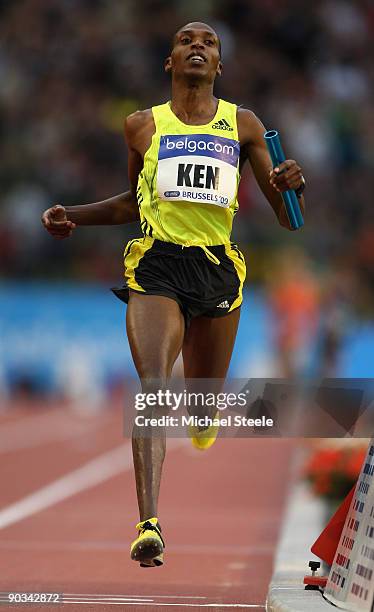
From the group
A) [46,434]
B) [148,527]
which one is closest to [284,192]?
[148,527]

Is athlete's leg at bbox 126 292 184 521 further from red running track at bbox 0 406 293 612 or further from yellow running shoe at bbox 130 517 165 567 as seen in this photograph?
red running track at bbox 0 406 293 612

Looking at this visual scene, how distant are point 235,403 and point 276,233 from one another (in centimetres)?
1462

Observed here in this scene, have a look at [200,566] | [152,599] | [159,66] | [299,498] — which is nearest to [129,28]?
[159,66]

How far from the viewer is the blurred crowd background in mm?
20656

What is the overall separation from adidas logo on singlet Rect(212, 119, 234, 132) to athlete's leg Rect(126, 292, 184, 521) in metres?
0.88

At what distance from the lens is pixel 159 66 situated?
2169cm

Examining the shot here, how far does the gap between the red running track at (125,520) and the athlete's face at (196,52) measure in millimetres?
2546

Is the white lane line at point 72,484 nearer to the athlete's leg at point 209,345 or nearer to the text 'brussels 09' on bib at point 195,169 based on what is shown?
the athlete's leg at point 209,345

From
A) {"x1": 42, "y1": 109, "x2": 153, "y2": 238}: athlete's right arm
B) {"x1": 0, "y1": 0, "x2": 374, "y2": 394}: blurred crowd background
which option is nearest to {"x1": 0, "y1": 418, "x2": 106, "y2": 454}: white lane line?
{"x1": 0, "y1": 0, "x2": 374, "y2": 394}: blurred crowd background

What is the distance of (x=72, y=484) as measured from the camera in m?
13.2

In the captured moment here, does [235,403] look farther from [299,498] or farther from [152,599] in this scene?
[299,498]

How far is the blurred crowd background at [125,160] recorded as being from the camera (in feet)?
67.8

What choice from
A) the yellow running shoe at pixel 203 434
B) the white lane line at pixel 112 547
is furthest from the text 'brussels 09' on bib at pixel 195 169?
the white lane line at pixel 112 547

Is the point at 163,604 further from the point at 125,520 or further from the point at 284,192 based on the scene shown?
the point at 125,520
